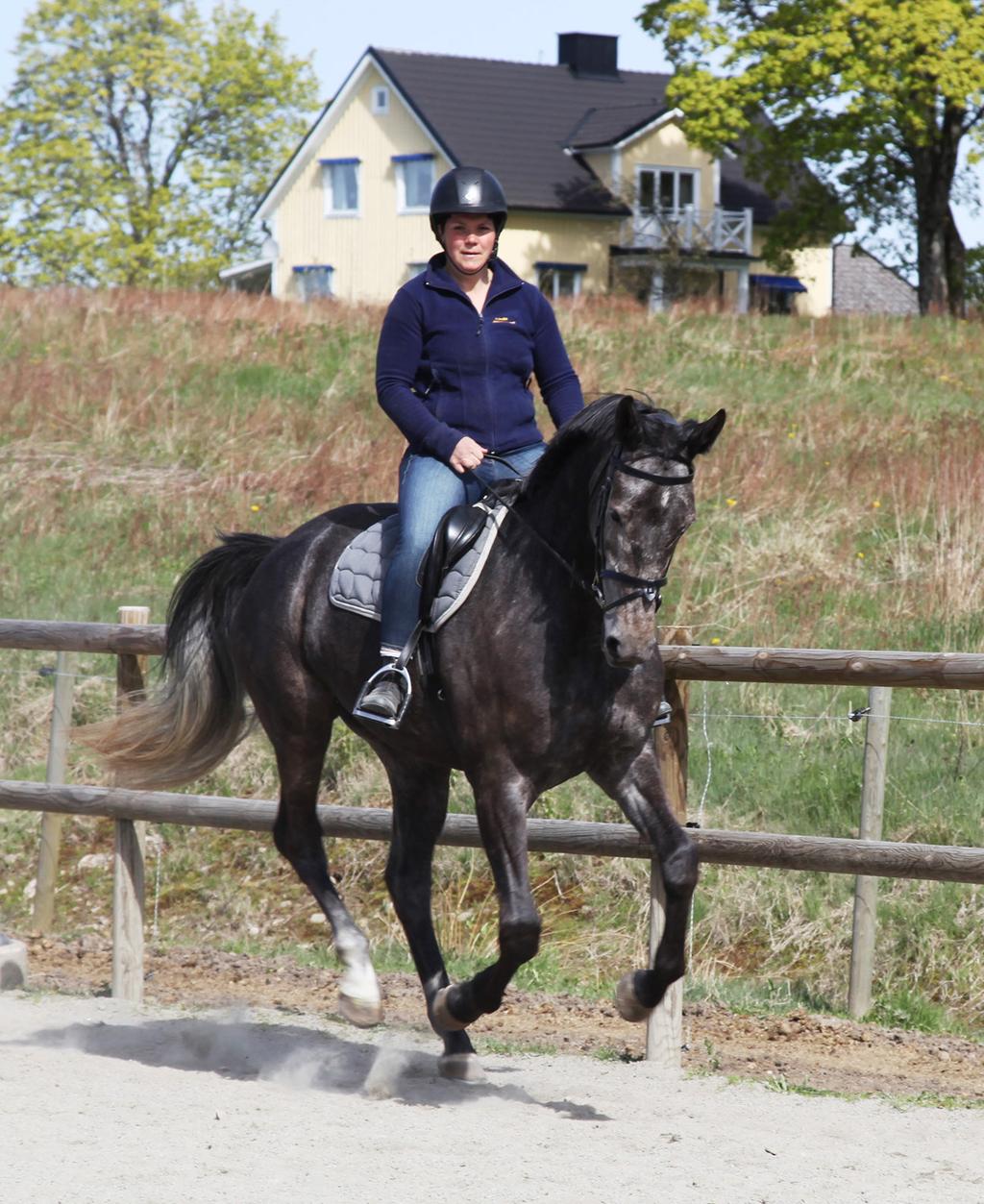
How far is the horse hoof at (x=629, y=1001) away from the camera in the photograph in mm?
5098

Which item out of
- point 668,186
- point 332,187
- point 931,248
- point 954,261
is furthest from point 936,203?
point 332,187

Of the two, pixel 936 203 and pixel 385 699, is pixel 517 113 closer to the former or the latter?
pixel 936 203

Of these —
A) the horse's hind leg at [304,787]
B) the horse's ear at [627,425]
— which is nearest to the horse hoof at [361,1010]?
the horse's hind leg at [304,787]

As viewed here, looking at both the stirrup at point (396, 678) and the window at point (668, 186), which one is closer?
the stirrup at point (396, 678)

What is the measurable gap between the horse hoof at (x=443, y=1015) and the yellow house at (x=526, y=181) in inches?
1402

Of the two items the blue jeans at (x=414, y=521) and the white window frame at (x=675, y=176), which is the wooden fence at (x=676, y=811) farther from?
the white window frame at (x=675, y=176)

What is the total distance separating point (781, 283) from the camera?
45188mm

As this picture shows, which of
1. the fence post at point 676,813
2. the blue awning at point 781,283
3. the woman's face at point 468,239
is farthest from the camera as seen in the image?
the blue awning at point 781,283

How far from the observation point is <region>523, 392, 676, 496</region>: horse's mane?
4.74 metres

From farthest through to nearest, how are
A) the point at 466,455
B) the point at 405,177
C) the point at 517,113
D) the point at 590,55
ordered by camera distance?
the point at 590,55 < the point at 517,113 < the point at 405,177 < the point at 466,455

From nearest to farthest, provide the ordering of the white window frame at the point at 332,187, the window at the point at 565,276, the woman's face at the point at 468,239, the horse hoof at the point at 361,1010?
the woman's face at the point at 468,239 → the horse hoof at the point at 361,1010 → the window at the point at 565,276 → the white window frame at the point at 332,187

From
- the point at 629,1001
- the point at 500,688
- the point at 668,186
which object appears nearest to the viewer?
the point at 500,688

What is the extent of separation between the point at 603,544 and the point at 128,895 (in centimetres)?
338

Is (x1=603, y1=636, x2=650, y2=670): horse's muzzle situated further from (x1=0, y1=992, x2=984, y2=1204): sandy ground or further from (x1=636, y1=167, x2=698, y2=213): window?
(x1=636, y1=167, x2=698, y2=213): window
